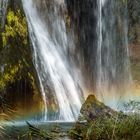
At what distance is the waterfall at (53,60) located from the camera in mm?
18156

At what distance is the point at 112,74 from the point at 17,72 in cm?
1178

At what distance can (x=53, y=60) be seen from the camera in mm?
20359

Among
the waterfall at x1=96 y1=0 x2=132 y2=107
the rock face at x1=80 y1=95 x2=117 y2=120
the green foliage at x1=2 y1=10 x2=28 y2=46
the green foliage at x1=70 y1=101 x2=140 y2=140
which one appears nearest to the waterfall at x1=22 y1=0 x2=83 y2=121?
the green foliage at x1=2 y1=10 x2=28 y2=46

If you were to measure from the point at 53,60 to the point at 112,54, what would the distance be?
903 cm

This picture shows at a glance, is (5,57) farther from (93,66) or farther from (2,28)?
(93,66)

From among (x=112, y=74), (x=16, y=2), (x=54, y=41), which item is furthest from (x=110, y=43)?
(x=16, y=2)

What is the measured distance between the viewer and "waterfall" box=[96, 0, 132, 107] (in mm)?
26797

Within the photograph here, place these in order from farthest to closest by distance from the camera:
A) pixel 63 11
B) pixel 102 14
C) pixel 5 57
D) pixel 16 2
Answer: pixel 102 14
pixel 63 11
pixel 16 2
pixel 5 57

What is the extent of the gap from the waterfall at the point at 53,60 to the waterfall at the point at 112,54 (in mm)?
3958

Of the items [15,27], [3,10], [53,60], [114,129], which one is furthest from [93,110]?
[53,60]

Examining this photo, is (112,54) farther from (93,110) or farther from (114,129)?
(114,129)

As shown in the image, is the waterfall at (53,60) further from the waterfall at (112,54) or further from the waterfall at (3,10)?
the waterfall at (112,54)

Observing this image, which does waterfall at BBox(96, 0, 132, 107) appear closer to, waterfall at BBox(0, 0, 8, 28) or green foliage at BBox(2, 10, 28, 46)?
green foliage at BBox(2, 10, 28, 46)

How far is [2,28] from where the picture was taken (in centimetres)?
1788
